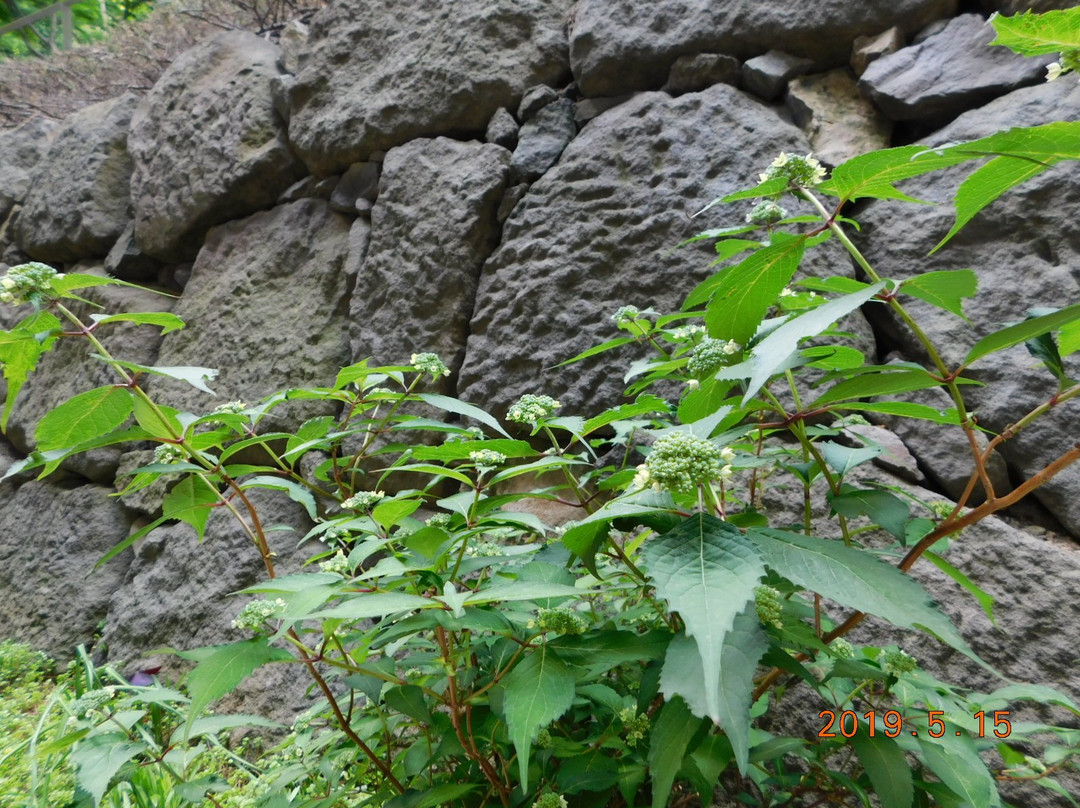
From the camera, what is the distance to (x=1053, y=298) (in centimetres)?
117

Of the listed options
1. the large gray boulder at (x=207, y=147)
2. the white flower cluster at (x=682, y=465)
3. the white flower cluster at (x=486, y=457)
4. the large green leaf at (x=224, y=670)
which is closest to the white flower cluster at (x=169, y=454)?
the large green leaf at (x=224, y=670)

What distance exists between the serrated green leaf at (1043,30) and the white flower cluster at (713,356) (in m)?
0.33

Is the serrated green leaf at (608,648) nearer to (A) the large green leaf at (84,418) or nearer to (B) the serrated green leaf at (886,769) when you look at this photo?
(B) the serrated green leaf at (886,769)

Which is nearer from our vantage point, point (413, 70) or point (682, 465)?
point (682, 465)

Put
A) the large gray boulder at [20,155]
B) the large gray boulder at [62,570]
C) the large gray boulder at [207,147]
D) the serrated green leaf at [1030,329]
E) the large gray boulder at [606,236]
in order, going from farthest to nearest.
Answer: the large gray boulder at [20,155] < the large gray boulder at [207,147] < the large gray boulder at [62,570] < the large gray boulder at [606,236] < the serrated green leaf at [1030,329]

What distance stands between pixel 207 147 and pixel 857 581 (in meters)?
2.91

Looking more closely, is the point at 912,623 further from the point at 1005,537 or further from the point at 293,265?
the point at 293,265

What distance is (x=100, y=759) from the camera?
2.66 feet

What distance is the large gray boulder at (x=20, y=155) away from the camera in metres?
3.45

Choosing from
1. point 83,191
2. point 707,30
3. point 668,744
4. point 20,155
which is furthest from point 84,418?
point 20,155

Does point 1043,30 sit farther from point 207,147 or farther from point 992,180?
point 207,147

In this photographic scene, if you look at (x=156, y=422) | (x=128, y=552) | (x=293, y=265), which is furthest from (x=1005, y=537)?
(x=128, y=552)

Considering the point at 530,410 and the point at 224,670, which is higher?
the point at 530,410

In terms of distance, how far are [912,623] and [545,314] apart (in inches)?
52.2
